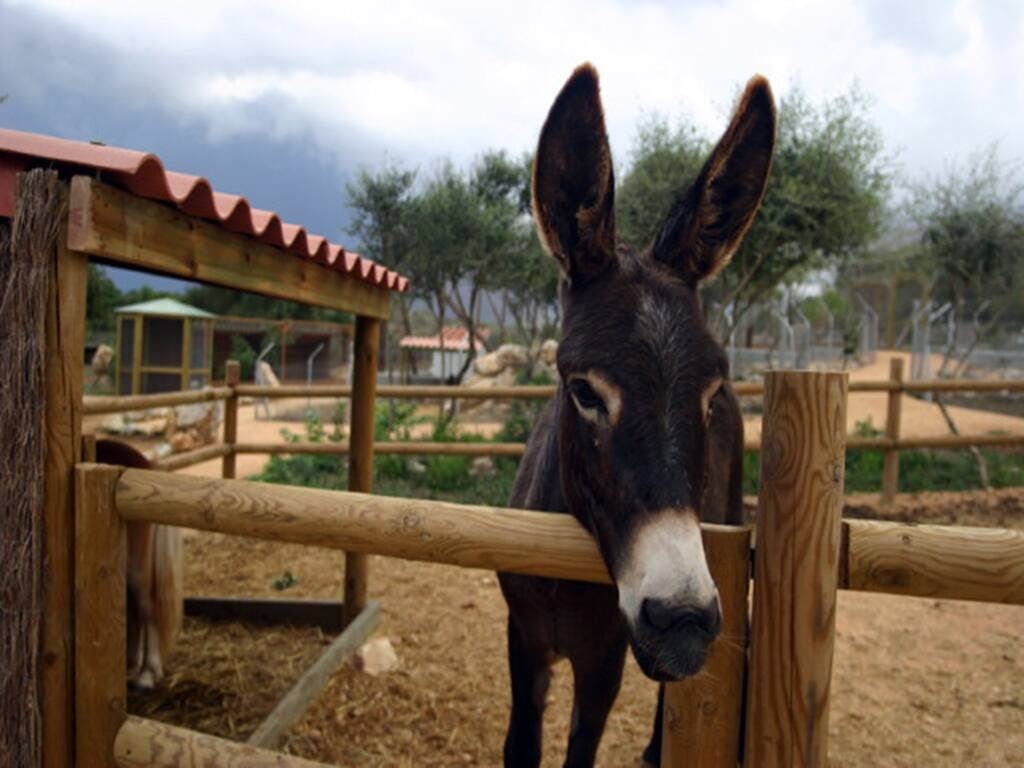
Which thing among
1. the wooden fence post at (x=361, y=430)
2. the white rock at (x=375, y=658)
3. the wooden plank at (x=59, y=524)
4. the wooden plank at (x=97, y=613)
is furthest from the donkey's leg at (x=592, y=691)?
the wooden fence post at (x=361, y=430)

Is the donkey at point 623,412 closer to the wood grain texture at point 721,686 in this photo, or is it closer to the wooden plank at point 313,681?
the wood grain texture at point 721,686

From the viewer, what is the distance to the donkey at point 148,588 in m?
3.25

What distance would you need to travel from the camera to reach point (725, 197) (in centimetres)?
179

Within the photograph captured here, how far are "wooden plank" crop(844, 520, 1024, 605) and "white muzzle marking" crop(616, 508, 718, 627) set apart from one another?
0.37 meters

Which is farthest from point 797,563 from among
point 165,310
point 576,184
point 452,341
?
point 452,341

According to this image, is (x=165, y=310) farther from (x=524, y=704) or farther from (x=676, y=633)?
(x=676, y=633)

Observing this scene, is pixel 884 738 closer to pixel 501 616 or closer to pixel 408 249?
pixel 501 616

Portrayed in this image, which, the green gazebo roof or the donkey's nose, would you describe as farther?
the green gazebo roof

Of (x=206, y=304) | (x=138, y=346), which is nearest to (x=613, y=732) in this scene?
A: (x=138, y=346)

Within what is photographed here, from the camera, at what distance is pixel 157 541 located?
3312mm

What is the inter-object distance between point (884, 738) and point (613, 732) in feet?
4.44

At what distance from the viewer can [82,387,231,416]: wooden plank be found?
419 cm

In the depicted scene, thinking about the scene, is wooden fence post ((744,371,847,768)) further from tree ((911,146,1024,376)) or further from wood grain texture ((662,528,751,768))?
tree ((911,146,1024,376))

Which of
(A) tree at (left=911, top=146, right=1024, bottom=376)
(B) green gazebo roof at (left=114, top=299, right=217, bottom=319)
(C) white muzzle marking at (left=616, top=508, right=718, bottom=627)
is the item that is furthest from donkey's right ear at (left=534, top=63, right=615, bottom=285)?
(B) green gazebo roof at (left=114, top=299, right=217, bottom=319)
